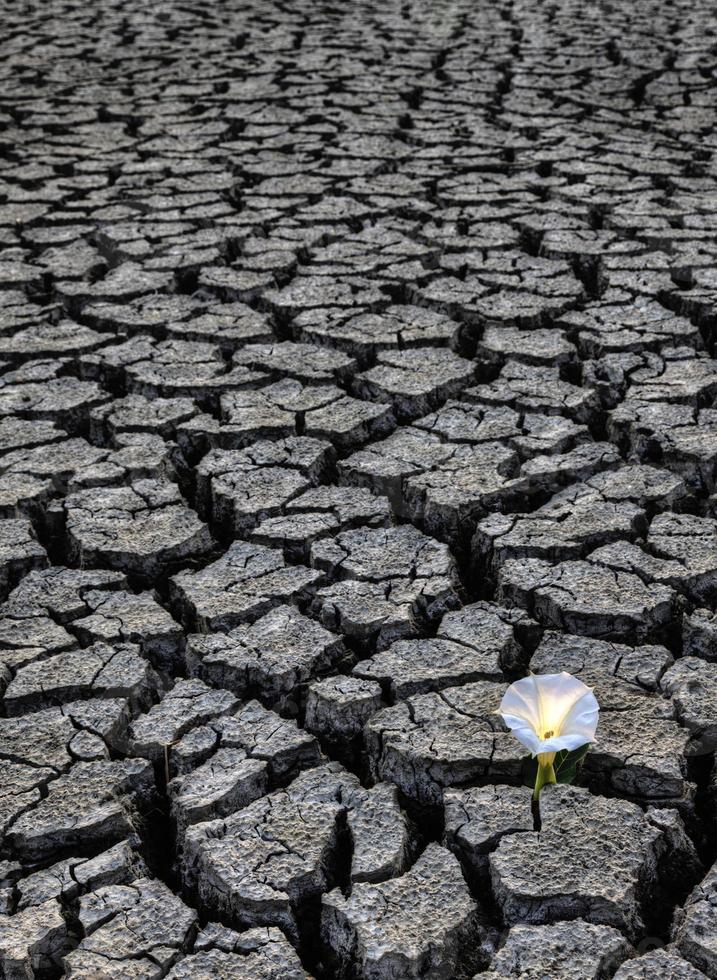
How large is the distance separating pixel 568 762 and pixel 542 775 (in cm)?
5

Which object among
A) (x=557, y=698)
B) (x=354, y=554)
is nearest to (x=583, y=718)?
(x=557, y=698)

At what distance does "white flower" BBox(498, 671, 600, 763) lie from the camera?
1674mm

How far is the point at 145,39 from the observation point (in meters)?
7.74

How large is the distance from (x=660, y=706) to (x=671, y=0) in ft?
26.9

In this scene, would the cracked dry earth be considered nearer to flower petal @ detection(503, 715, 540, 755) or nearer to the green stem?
the green stem

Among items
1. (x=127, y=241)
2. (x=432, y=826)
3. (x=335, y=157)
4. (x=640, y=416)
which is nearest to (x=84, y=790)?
(x=432, y=826)

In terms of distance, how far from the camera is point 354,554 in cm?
235

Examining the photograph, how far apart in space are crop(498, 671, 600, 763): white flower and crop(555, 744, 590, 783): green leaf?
0.03 meters

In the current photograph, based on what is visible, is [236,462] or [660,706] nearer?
[660,706]

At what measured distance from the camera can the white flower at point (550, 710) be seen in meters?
1.67

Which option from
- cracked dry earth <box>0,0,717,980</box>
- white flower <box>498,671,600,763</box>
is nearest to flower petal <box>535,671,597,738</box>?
white flower <box>498,671,600,763</box>

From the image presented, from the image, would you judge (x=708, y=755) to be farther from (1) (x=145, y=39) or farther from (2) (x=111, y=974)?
(1) (x=145, y=39)

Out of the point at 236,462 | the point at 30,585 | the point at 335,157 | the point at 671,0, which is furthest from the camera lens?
the point at 671,0

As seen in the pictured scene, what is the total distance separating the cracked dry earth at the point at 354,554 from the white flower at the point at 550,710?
0.40 ft
